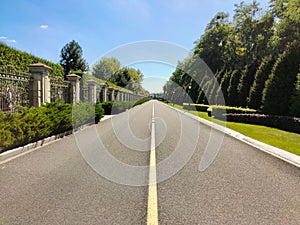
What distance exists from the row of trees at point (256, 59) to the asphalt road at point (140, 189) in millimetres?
11504

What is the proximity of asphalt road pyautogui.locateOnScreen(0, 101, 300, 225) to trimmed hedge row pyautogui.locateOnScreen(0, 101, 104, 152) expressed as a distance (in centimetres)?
64

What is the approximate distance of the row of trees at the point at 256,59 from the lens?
52.9 feet

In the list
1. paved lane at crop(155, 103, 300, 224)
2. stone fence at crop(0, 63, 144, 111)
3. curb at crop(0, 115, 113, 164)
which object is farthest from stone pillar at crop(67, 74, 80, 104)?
paved lane at crop(155, 103, 300, 224)

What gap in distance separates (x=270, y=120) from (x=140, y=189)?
43.8 feet

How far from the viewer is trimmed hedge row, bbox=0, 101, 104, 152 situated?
20.9 ft

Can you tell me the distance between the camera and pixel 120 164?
18.6ft

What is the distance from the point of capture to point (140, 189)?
13.4 feet

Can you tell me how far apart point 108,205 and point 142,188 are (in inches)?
34.0

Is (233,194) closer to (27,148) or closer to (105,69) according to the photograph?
(27,148)

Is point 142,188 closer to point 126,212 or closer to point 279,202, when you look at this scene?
point 126,212

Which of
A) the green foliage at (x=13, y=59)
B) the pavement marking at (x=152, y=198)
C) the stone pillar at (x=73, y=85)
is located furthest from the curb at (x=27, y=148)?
the stone pillar at (x=73, y=85)

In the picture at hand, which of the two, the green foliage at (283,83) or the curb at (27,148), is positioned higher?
the green foliage at (283,83)

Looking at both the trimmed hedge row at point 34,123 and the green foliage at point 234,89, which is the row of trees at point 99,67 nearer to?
the green foliage at point 234,89

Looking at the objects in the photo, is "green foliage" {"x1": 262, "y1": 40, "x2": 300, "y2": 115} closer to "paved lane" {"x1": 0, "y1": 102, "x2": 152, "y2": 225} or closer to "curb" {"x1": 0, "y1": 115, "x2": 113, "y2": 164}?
"paved lane" {"x1": 0, "y1": 102, "x2": 152, "y2": 225}
